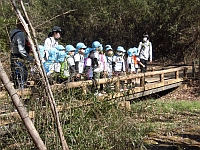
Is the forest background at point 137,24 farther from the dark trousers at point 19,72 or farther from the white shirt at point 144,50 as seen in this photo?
the dark trousers at point 19,72

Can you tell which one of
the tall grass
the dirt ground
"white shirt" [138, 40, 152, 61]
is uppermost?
"white shirt" [138, 40, 152, 61]

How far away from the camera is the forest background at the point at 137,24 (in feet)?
64.7

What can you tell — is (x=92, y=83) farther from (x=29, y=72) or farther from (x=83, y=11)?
(x=83, y=11)

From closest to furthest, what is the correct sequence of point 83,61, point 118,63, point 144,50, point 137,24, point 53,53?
point 53,53
point 83,61
point 118,63
point 144,50
point 137,24

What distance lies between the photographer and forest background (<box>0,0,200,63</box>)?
777 inches

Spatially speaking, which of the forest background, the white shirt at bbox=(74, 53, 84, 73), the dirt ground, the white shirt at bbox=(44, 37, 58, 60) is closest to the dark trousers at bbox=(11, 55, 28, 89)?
the white shirt at bbox=(44, 37, 58, 60)

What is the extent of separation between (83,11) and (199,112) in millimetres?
16665

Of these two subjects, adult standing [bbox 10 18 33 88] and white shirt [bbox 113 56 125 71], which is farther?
white shirt [bbox 113 56 125 71]

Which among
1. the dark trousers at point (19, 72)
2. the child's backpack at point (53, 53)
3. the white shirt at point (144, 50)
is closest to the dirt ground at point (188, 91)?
the white shirt at point (144, 50)

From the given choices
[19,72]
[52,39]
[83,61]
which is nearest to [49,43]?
[52,39]

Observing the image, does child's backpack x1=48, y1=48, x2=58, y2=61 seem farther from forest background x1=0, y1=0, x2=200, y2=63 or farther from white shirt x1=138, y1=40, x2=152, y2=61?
forest background x1=0, y1=0, x2=200, y2=63

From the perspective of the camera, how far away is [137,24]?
2230 centimetres

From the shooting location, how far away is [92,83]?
5.46 meters

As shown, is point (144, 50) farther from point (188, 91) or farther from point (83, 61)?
point (83, 61)
